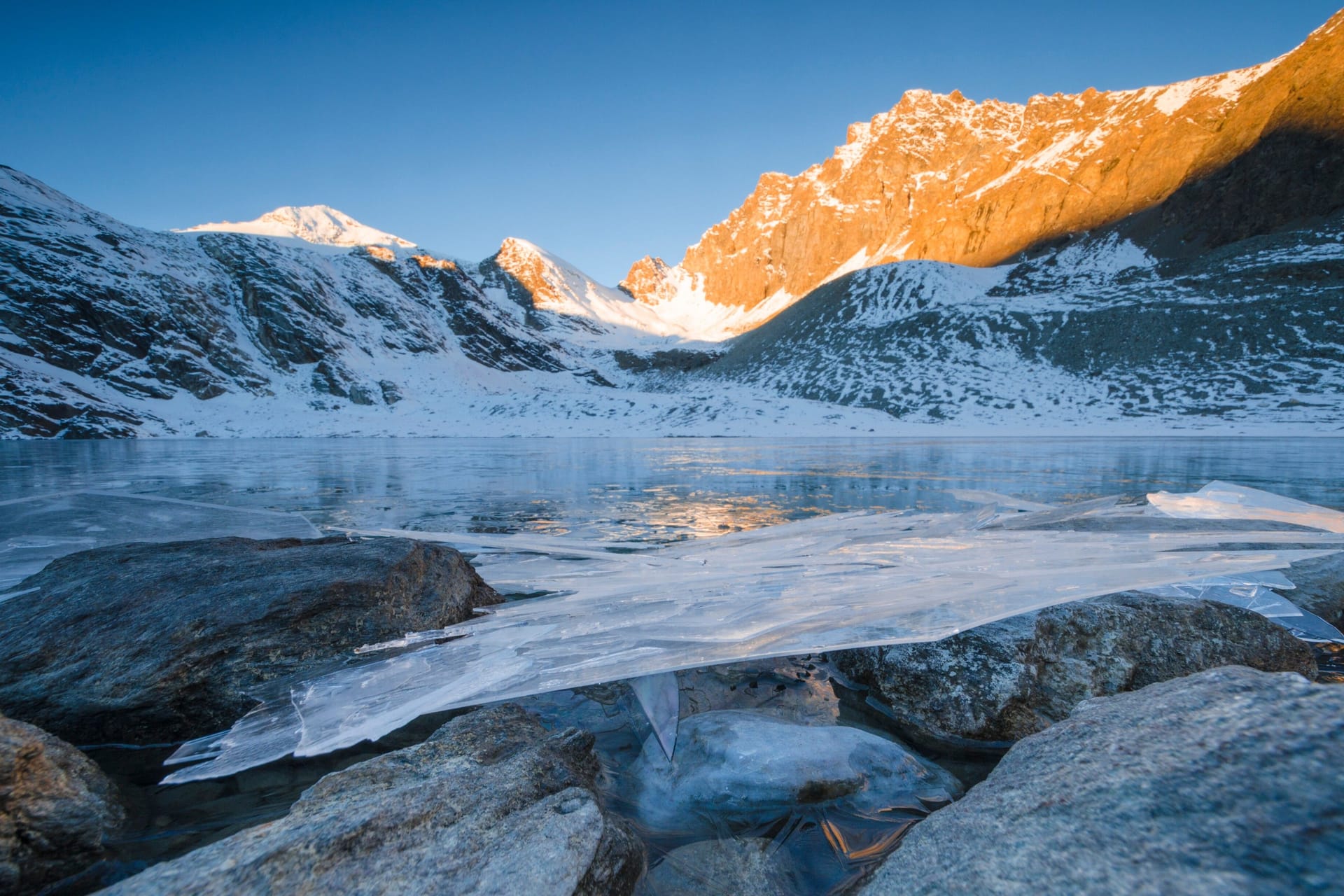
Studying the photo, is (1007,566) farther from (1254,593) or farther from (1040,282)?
(1040,282)

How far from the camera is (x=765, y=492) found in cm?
823

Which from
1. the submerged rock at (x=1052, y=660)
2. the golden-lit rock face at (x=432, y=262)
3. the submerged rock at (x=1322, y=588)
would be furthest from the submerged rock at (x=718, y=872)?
the golden-lit rock face at (x=432, y=262)

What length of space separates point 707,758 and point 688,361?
71.3 meters

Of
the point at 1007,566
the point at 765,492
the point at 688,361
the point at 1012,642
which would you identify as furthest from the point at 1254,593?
the point at 688,361

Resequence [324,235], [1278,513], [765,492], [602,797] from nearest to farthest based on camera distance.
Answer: [602,797], [1278,513], [765,492], [324,235]

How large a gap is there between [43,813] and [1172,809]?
256cm

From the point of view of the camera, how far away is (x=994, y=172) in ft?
229

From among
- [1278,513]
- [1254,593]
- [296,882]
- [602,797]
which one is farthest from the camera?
[1278,513]

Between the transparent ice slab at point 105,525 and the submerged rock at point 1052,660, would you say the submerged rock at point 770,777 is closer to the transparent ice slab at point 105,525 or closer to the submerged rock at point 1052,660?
the submerged rock at point 1052,660

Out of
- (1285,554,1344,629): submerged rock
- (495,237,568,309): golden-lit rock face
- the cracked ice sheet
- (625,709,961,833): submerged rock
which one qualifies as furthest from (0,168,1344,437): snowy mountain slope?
(495,237,568,309): golden-lit rock face

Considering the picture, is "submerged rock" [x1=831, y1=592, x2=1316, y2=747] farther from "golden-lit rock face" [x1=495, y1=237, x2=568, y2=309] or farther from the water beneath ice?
"golden-lit rock face" [x1=495, y1=237, x2=568, y2=309]

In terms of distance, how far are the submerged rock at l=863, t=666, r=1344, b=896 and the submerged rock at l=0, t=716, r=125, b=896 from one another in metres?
2.02

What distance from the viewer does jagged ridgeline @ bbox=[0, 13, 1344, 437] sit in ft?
98.4

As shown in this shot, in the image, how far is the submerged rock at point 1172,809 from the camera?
0.81 metres
